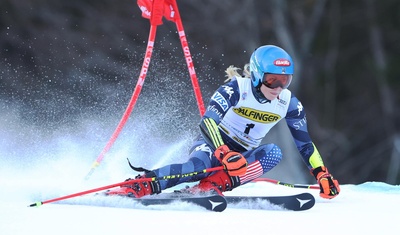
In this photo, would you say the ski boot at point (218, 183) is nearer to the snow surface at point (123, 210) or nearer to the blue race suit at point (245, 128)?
the blue race suit at point (245, 128)

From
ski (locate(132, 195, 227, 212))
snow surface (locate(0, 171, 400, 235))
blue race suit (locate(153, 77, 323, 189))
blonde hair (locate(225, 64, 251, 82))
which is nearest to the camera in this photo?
snow surface (locate(0, 171, 400, 235))

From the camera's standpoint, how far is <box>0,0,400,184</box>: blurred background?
16.1 metres

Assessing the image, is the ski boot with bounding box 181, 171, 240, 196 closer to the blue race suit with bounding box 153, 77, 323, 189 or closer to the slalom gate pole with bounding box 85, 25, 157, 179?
the blue race suit with bounding box 153, 77, 323, 189

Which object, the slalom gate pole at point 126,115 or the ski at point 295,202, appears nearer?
the ski at point 295,202

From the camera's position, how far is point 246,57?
54.9 feet

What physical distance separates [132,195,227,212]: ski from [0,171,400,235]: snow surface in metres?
0.04

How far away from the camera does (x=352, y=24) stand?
18.4 m

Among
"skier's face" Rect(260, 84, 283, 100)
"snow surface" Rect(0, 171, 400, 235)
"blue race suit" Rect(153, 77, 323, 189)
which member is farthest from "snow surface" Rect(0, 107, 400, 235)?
"skier's face" Rect(260, 84, 283, 100)

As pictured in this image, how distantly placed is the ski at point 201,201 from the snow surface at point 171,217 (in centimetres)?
4

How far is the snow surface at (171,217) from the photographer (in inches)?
175

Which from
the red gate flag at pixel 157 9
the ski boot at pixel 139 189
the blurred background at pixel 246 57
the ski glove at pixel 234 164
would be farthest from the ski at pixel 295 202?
the blurred background at pixel 246 57

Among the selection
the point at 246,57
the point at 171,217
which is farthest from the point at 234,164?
the point at 246,57

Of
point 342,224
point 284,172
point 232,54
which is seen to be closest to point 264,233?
point 342,224

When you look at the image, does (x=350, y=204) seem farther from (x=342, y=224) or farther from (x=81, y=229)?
(x=81, y=229)
